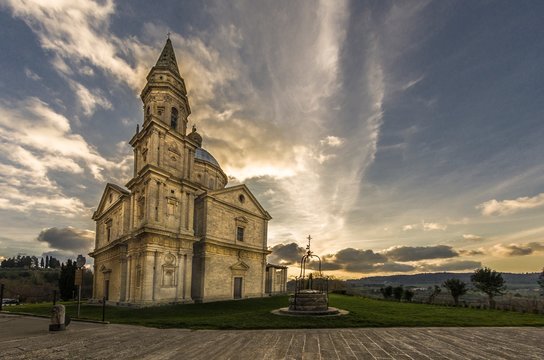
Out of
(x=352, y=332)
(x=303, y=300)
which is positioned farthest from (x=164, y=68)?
(x=352, y=332)

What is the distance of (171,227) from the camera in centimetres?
2772

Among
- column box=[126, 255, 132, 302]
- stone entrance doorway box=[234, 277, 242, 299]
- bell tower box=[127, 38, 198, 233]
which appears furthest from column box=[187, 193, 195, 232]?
stone entrance doorway box=[234, 277, 242, 299]

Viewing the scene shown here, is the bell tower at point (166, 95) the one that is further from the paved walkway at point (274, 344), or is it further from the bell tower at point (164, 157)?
the paved walkway at point (274, 344)

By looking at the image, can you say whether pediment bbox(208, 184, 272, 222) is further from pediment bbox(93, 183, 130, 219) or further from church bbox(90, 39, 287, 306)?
pediment bbox(93, 183, 130, 219)

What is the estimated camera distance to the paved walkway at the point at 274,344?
883 cm

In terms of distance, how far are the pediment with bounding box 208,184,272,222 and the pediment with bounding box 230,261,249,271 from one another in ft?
16.4

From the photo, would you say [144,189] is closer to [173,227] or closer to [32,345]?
[173,227]

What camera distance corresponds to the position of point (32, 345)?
9.98 metres

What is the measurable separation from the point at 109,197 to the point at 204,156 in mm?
12684

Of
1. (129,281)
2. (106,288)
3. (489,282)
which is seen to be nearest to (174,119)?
(129,281)

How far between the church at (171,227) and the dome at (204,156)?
9025mm

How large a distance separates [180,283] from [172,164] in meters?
11.0

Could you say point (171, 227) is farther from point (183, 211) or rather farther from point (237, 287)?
point (237, 287)

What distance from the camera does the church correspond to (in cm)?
2655
